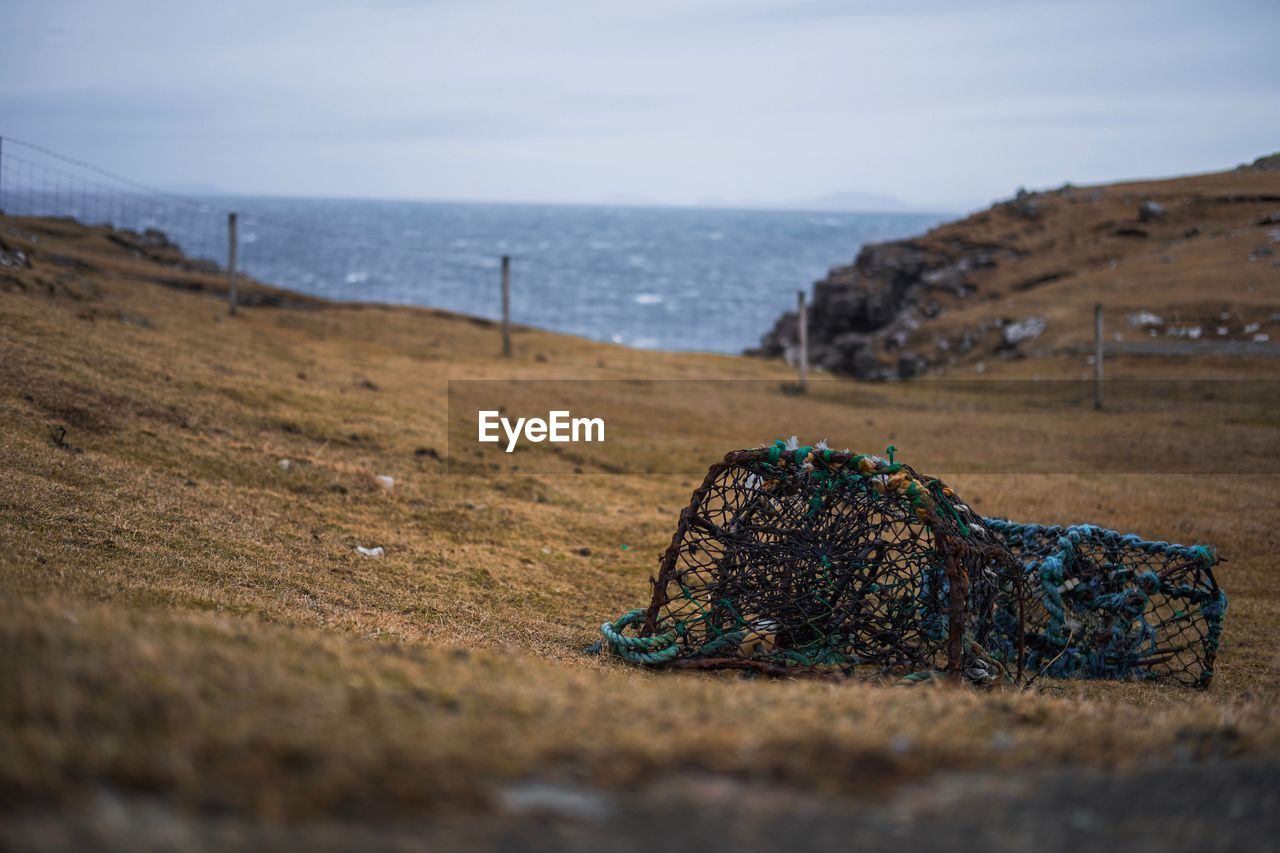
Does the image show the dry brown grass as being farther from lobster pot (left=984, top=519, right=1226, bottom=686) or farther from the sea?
the sea

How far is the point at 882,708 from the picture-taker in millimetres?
3340

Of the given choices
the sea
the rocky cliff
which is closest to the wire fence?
the sea

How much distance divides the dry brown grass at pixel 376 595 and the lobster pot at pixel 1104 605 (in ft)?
1.46

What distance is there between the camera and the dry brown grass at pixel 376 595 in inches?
92.9

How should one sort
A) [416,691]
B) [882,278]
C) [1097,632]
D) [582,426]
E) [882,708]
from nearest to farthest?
[416,691] → [882,708] → [1097,632] → [582,426] → [882,278]

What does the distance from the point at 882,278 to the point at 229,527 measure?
35858 millimetres

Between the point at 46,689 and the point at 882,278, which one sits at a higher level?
the point at 882,278

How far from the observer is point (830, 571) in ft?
18.0

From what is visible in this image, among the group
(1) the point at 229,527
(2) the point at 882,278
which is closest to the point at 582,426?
(1) the point at 229,527

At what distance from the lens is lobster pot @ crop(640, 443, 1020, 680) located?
17.8ft

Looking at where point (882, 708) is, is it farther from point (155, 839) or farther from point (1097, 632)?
point (1097, 632)

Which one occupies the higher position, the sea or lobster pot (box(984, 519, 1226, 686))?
the sea

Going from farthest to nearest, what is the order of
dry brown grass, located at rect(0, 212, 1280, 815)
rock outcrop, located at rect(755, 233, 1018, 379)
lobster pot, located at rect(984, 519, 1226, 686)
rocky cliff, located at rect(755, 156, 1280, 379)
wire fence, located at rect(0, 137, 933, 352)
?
wire fence, located at rect(0, 137, 933, 352), rock outcrop, located at rect(755, 233, 1018, 379), rocky cliff, located at rect(755, 156, 1280, 379), lobster pot, located at rect(984, 519, 1226, 686), dry brown grass, located at rect(0, 212, 1280, 815)

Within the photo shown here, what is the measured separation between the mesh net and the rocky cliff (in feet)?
63.6
